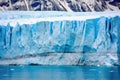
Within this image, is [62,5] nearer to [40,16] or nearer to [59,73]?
[40,16]

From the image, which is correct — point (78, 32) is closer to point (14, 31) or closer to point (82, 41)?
point (82, 41)

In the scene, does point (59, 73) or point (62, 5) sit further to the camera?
point (62, 5)

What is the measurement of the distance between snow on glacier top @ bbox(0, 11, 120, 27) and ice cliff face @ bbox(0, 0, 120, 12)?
0.87 metres

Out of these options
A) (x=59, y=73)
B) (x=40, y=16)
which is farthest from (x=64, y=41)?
(x=59, y=73)

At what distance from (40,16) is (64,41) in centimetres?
123

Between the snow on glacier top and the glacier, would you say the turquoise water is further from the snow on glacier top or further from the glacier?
the snow on glacier top

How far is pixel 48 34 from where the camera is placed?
1497cm

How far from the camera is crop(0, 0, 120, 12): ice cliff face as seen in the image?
56.1 ft

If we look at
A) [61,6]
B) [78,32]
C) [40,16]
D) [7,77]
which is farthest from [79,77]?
[61,6]

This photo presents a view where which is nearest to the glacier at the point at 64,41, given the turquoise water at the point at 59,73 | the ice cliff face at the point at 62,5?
the turquoise water at the point at 59,73

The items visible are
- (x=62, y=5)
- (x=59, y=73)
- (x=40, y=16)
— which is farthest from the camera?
(x=62, y=5)

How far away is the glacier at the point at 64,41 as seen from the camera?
584 inches

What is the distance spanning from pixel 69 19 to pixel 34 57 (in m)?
1.30

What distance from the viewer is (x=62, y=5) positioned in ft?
56.2
